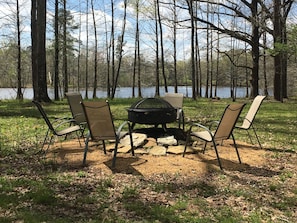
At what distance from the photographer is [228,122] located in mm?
4195

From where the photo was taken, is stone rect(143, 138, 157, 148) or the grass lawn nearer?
the grass lawn

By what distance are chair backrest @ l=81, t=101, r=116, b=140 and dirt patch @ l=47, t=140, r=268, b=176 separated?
0.38 meters

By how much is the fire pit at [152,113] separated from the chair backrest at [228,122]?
1168 mm

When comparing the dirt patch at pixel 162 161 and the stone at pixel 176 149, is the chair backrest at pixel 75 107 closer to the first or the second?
the dirt patch at pixel 162 161

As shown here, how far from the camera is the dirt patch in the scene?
12.7ft

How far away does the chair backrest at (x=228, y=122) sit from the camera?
4117mm

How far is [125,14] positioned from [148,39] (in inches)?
126

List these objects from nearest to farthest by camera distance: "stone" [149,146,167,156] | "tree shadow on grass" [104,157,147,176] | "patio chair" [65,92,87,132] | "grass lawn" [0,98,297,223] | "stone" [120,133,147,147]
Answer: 1. "grass lawn" [0,98,297,223]
2. "tree shadow on grass" [104,157,147,176]
3. "stone" [149,146,167,156]
4. "stone" [120,133,147,147]
5. "patio chair" [65,92,87,132]

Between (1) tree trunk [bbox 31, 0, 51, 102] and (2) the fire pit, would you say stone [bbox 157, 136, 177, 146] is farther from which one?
(1) tree trunk [bbox 31, 0, 51, 102]

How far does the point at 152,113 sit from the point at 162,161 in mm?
1068

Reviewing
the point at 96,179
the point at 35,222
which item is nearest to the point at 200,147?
the point at 96,179

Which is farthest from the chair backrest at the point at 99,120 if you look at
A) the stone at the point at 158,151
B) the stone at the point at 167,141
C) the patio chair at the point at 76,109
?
the patio chair at the point at 76,109

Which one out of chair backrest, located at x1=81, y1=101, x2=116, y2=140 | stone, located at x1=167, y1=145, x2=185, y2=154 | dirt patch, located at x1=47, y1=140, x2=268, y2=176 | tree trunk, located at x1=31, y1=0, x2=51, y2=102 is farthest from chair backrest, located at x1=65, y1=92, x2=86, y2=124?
tree trunk, located at x1=31, y1=0, x2=51, y2=102

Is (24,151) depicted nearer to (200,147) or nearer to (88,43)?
(200,147)
